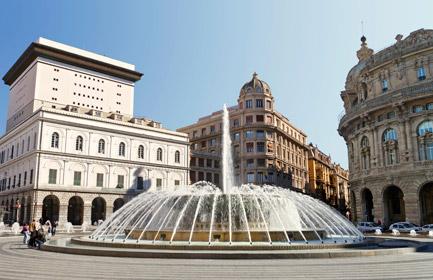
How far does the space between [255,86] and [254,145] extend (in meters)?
10.8

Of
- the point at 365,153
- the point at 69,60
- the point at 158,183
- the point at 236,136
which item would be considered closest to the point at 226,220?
the point at 365,153

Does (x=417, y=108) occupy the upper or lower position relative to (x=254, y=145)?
lower

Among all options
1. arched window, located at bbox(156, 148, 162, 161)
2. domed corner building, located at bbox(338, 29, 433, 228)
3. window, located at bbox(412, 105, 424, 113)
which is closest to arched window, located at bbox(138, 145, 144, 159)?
arched window, located at bbox(156, 148, 162, 161)

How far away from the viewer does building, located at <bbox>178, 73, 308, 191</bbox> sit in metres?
68.0

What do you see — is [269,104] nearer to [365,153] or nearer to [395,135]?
[365,153]

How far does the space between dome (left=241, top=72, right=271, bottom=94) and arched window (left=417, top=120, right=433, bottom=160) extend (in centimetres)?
3401

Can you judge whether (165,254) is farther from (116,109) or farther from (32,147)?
(116,109)

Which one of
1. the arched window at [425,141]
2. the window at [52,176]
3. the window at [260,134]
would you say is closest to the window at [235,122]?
the window at [260,134]

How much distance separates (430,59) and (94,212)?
1767 inches

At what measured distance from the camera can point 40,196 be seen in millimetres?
46375

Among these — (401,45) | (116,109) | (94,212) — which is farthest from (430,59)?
(116,109)

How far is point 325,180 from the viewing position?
9888cm

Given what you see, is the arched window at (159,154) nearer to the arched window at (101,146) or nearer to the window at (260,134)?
the arched window at (101,146)

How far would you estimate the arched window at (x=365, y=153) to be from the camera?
4500cm
